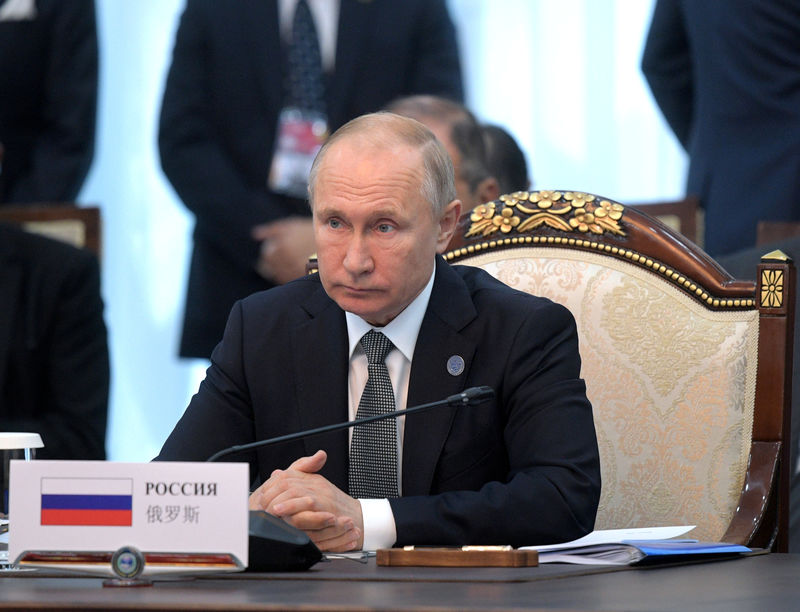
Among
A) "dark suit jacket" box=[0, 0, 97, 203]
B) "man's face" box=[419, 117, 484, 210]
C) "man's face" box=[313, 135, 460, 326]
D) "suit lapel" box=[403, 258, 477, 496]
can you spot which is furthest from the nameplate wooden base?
"dark suit jacket" box=[0, 0, 97, 203]

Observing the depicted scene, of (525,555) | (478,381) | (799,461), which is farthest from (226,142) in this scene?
(525,555)

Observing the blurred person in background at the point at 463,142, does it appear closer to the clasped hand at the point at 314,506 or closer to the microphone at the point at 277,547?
the clasped hand at the point at 314,506

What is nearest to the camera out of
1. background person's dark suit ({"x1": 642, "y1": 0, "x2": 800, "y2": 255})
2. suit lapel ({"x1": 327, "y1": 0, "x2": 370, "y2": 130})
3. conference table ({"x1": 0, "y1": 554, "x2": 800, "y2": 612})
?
conference table ({"x1": 0, "y1": 554, "x2": 800, "y2": 612})

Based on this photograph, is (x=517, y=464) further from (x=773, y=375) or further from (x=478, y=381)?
(x=773, y=375)

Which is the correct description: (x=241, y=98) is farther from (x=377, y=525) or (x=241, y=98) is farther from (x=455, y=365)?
(x=377, y=525)

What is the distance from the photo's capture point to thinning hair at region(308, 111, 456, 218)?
2188mm

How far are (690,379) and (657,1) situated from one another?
2.11 metres

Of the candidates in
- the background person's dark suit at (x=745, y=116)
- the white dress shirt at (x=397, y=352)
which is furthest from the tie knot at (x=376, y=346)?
the background person's dark suit at (x=745, y=116)

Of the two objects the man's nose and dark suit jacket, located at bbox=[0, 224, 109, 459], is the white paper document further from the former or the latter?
dark suit jacket, located at bbox=[0, 224, 109, 459]

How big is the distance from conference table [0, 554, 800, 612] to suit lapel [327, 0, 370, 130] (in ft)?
8.75

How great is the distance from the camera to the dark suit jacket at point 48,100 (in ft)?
15.3

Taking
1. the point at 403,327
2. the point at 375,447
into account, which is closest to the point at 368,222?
the point at 403,327

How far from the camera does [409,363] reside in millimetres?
2225

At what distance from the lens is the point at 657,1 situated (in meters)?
4.17
